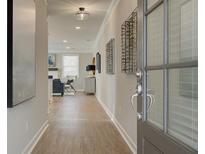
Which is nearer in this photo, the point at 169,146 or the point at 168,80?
the point at 169,146

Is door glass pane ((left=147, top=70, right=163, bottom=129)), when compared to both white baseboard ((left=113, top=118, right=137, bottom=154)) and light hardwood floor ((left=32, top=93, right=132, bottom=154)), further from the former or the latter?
light hardwood floor ((left=32, top=93, right=132, bottom=154))

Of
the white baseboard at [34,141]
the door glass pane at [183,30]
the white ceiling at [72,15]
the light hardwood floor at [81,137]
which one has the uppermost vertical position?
the white ceiling at [72,15]

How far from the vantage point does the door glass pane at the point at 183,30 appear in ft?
4.19

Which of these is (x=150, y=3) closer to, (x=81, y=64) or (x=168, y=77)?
(x=168, y=77)

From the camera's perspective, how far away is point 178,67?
55.7 inches

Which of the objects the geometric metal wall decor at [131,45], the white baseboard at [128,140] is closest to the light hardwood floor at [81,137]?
the white baseboard at [128,140]

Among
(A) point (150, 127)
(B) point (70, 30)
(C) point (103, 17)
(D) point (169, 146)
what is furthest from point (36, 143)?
(B) point (70, 30)

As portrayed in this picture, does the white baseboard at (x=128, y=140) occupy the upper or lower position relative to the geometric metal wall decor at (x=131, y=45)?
lower

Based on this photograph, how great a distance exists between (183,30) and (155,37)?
0.38 metres

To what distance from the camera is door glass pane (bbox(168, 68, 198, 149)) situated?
1.26 metres

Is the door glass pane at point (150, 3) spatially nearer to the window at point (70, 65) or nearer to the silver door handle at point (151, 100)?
the silver door handle at point (151, 100)

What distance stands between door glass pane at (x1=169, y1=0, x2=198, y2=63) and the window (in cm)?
1680

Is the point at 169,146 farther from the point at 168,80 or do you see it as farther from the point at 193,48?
the point at 193,48

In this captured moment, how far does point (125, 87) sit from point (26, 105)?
1.79 m
